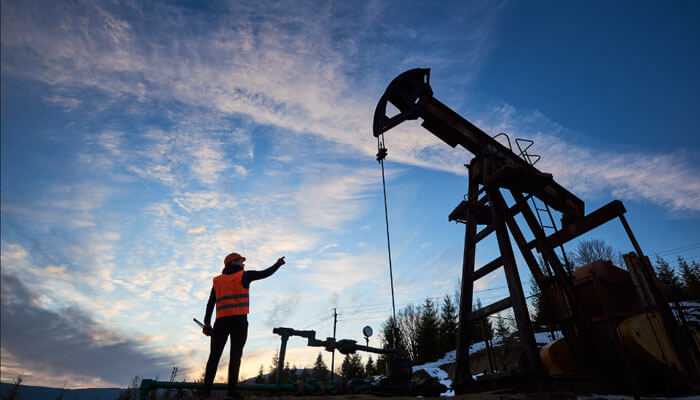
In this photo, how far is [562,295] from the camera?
6.90 metres

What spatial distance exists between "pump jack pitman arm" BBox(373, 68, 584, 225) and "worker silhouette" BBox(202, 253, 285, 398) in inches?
227

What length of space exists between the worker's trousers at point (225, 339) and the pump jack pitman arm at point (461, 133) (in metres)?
5.98

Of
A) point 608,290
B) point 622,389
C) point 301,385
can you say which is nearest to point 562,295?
point 608,290

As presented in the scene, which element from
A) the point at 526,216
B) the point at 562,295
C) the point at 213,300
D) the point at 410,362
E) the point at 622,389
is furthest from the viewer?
the point at 526,216

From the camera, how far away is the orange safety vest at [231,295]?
4570 mm

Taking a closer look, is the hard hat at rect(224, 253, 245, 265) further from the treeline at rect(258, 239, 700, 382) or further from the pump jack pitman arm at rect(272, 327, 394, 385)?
the treeline at rect(258, 239, 700, 382)

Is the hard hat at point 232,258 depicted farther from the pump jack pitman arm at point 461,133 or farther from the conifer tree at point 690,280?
the conifer tree at point 690,280

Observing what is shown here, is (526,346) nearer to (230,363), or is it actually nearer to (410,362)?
(410,362)

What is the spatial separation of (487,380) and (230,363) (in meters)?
4.31

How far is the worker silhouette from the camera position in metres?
4.43

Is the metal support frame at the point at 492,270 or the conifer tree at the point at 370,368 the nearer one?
the metal support frame at the point at 492,270

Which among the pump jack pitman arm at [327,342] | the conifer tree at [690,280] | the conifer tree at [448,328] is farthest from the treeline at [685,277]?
the pump jack pitman arm at [327,342]

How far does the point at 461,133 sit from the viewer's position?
8.60 m

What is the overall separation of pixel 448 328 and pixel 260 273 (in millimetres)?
37726
